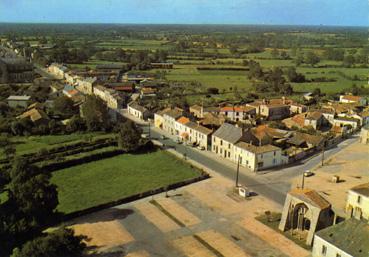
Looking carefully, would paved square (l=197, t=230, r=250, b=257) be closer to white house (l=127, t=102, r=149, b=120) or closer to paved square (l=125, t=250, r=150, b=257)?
paved square (l=125, t=250, r=150, b=257)

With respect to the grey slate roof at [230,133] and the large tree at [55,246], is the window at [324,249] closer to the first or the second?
the large tree at [55,246]

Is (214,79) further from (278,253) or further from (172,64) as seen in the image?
(278,253)

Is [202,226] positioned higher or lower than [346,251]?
lower

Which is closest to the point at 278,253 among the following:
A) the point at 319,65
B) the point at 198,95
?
the point at 198,95

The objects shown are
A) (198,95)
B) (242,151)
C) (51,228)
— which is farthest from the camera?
(198,95)

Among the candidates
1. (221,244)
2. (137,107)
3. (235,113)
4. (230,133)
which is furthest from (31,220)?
(235,113)

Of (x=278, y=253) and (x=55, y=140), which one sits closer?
(x=278, y=253)
